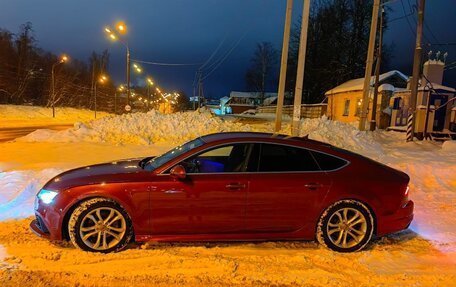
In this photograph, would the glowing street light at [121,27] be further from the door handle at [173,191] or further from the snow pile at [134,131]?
the door handle at [173,191]

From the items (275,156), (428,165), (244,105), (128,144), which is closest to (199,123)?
(128,144)

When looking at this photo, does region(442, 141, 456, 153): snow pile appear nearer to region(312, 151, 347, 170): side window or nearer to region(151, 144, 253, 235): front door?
region(312, 151, 347, 170): side window

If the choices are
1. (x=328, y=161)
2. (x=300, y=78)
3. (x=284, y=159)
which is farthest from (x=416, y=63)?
(x=284, y=159)

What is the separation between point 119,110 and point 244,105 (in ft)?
90.5

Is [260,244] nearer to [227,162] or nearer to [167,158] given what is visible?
[227,162]

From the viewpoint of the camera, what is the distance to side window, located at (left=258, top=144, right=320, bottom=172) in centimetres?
490

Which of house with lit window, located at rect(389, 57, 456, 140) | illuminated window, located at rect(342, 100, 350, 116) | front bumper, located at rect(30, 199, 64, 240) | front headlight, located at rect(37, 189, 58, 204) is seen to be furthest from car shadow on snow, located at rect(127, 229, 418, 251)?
illuminated window, located at rect(342, 100, 350, 116)

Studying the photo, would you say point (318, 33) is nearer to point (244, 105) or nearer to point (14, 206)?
point (244, 105)

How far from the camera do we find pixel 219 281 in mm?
3943

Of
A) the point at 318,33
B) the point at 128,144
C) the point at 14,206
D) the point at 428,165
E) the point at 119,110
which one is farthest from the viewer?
the point at 119,110

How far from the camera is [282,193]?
4.75 metres

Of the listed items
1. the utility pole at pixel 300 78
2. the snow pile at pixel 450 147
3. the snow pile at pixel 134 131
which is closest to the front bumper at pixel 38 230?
the utility pole at pixel 300 78

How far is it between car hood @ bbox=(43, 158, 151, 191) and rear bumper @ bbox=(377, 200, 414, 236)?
306cm

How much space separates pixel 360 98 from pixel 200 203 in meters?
29.4
